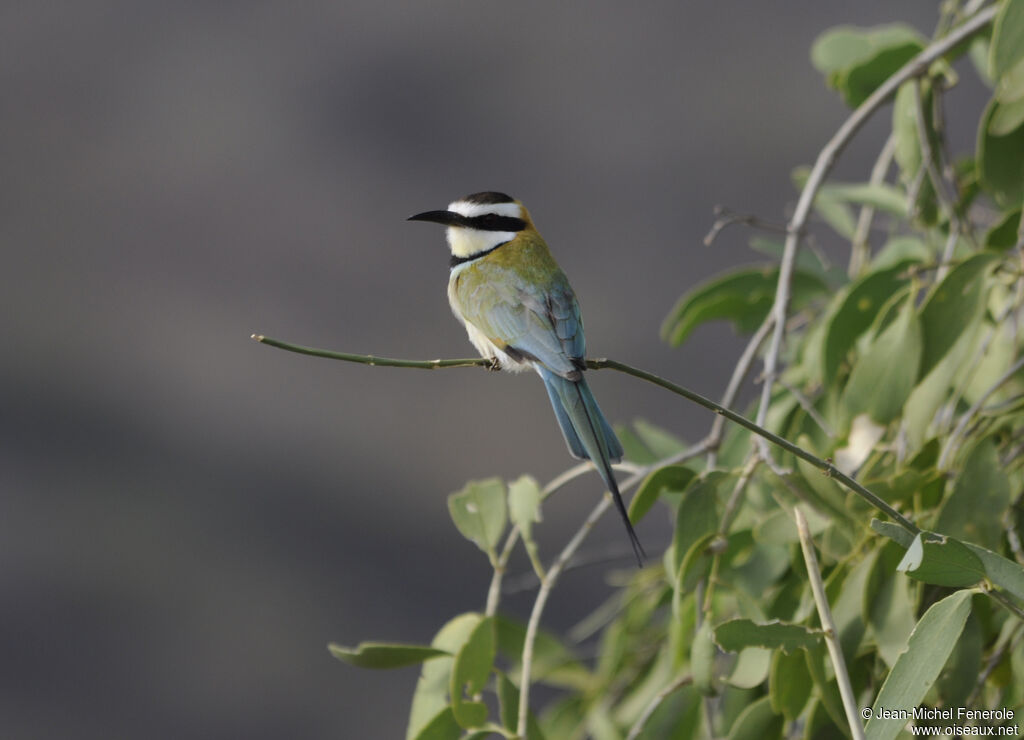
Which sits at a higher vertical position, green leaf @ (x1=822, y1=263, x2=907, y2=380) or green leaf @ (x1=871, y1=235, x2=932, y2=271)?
green leaf @ (x1=871, y1=235, x2=932, y2=271)

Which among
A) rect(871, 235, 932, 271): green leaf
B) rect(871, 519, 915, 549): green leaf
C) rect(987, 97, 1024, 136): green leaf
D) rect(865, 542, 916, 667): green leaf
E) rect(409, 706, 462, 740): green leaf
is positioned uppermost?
→ rect(987, 97, 1024, 136): green leaf

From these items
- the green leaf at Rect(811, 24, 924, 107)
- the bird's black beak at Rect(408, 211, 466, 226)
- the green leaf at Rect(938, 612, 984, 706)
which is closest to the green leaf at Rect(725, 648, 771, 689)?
the green leaf at Rect(938, 612, 984, 706)

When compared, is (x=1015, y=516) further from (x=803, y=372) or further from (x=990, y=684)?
(x=803, y=372)

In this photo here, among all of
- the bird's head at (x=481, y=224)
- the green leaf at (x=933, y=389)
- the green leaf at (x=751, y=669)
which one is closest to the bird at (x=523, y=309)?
the bird's head at (x=481, y=224)

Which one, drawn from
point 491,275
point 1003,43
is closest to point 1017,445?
point 1003,43

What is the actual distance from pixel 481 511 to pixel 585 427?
0.15m

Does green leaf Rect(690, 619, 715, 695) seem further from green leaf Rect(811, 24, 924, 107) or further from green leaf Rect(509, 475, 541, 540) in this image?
green leaf Rect(811, 24, 924, 107)

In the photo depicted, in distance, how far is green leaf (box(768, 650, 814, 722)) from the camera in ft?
2.37

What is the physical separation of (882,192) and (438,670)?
55 cm

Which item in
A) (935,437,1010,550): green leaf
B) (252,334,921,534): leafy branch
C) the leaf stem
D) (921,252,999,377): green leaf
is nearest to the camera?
(252,334,921,534): leafy branch

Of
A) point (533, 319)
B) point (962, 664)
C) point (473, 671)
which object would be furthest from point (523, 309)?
point (962, 664)

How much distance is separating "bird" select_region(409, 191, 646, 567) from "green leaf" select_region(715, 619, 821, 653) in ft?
0.20

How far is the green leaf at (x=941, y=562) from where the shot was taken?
538mm

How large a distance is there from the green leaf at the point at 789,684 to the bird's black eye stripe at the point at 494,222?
0.38m
